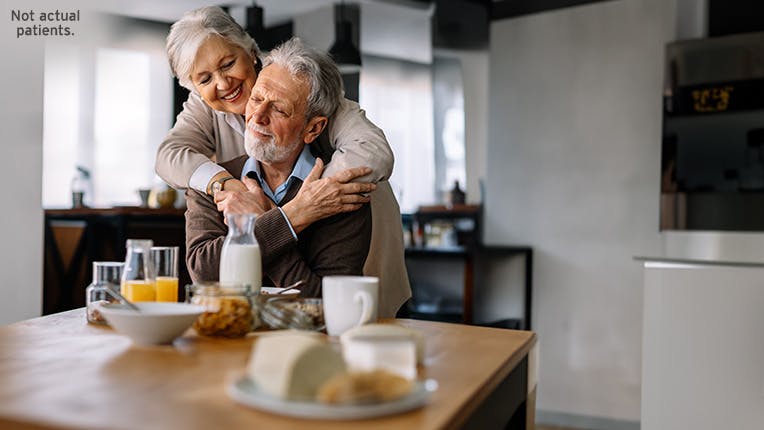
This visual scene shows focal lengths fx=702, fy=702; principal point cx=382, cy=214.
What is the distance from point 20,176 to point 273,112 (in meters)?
1.62

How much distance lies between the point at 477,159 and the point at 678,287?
1.46 meters

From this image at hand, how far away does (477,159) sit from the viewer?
407 centimetres

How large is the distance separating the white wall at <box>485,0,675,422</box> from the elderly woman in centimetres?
179

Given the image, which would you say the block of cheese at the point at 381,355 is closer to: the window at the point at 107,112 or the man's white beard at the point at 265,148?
the man's white beard at the point at 265,148

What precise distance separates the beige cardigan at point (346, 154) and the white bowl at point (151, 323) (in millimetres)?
734

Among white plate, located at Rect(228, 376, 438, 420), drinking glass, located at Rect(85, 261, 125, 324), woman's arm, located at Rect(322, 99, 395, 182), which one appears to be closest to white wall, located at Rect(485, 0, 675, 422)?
woman's arm, located at Rect(322, 99, 395, 182)

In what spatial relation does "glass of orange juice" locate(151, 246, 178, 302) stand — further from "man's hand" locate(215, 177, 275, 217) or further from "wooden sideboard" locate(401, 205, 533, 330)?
"wooden sideboard" locate(401, 205, 533, 330)

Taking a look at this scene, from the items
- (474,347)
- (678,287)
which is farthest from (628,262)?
(474,347)

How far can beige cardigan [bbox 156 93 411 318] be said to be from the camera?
71.5 inches

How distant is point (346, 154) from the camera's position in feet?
5.94

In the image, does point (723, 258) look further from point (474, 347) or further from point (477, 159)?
point (474, 347)

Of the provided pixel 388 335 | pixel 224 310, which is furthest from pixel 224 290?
pixel 388 335

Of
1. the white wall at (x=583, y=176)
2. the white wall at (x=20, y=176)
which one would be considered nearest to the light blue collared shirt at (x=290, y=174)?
the white wall at (x=20, y=176)

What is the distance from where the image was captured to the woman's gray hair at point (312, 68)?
1.83m
